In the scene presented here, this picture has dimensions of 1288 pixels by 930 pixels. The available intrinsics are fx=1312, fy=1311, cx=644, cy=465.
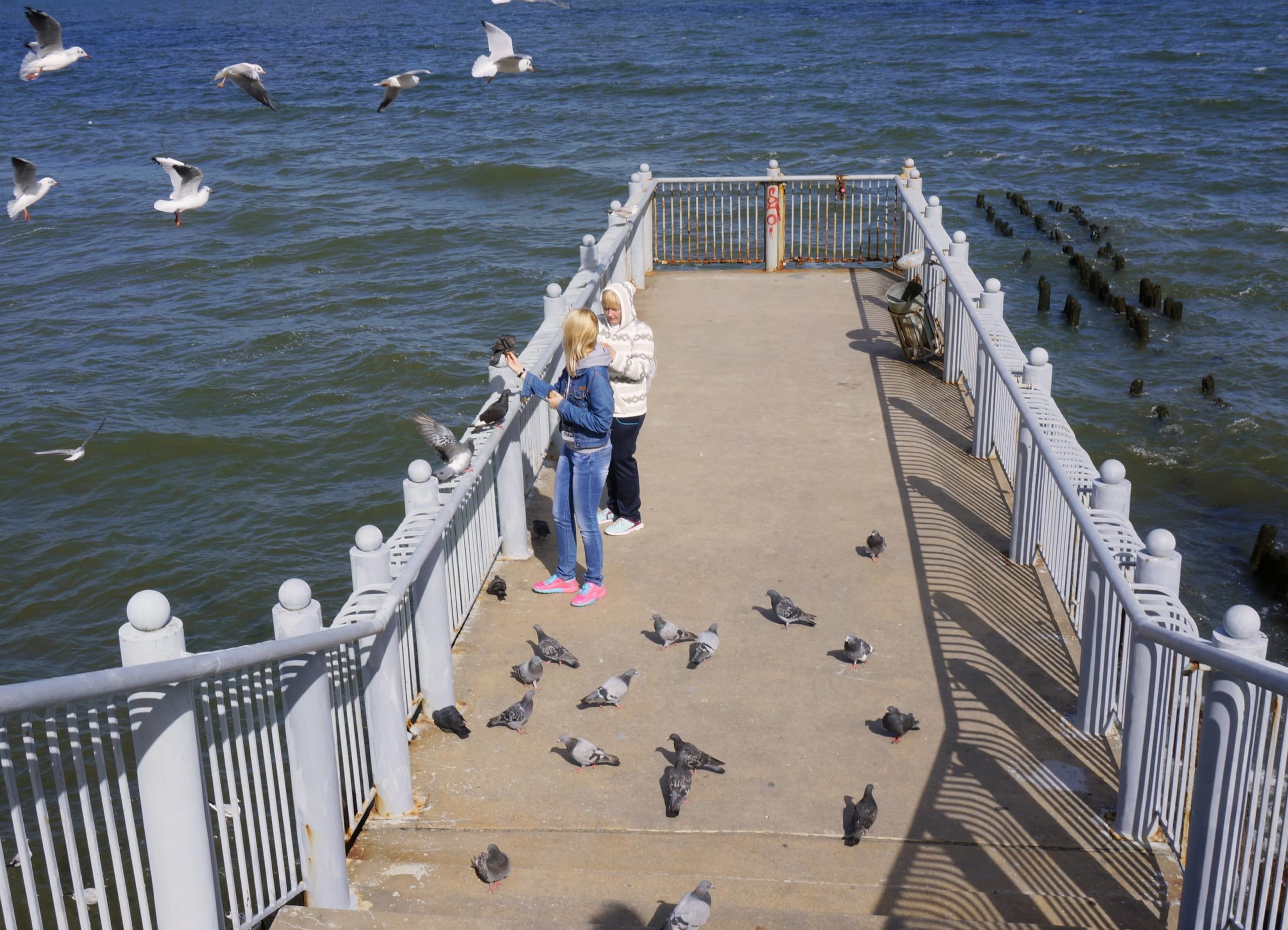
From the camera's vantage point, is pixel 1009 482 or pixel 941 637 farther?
pixel 1009 482

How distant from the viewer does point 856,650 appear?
7395 mm

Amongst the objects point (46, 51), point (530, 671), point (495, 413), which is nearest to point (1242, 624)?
point (530, 671)

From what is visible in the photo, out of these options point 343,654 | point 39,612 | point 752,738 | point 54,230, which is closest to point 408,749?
point 343,654

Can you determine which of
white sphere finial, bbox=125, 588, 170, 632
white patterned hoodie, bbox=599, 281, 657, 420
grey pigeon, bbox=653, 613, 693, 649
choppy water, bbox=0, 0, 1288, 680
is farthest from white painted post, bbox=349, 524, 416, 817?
choppy water, bbox=0, 0, 1288, 680

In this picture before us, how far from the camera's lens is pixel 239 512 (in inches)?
739

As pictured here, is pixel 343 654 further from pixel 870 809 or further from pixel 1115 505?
pixel 1115 505

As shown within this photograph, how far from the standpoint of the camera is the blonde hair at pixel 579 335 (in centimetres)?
771

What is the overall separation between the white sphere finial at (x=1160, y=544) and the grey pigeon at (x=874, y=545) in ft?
8.93

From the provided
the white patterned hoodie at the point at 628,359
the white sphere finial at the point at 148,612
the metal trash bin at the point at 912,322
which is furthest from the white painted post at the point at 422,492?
the metal trash bin at the point at 912,322

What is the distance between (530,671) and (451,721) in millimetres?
647

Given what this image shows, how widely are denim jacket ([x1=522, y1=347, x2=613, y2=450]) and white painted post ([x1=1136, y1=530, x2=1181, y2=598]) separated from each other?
3.20m

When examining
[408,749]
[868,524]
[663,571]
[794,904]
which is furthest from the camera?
[868,524]

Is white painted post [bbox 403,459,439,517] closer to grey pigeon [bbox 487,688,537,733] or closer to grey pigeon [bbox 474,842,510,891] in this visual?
grey pigeon [bbox 487,688,537,733]

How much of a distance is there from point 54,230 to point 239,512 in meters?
19.5
